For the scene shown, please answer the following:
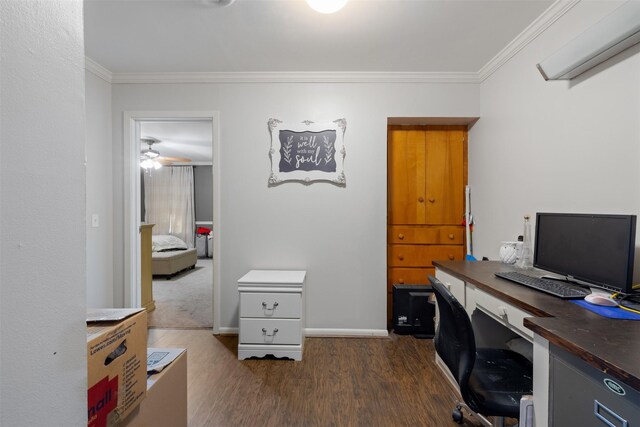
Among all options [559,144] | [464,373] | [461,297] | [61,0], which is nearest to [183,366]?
[464,373]

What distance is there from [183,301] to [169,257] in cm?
165

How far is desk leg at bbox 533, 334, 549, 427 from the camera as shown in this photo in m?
0.98

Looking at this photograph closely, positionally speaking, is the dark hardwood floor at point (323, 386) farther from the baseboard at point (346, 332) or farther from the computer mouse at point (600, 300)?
the computer mouse at point (600, 300)

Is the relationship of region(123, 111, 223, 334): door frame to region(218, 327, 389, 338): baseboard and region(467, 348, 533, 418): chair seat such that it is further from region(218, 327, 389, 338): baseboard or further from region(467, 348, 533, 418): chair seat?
region(467, 348, 533, 418): chair seat

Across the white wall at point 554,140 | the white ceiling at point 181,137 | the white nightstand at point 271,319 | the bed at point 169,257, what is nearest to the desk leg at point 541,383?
the white wall at point 554,140

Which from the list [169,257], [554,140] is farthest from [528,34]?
[169,257]

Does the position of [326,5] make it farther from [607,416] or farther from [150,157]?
[150,157]

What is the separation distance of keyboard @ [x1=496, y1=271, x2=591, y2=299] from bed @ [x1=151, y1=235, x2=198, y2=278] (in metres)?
5.17

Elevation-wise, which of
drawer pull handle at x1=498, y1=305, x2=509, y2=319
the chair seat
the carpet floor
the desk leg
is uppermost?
drawer pull handle at x1=498, y1=305, x2=509, y2=319

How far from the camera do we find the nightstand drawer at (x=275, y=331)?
242 centimetres

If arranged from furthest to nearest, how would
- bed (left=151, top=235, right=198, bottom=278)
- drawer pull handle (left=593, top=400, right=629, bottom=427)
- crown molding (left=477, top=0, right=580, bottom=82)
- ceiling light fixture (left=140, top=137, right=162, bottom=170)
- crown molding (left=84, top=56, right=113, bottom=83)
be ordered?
ceiling light fixture (left=140, top=137, right=162, bottom=170) → bed (left=151, top=235, right=198, bottom=278) → crown molding (left=84, top=56, right=113, bottom=83) → crown molding (left=477, top=0, right=580, bottom=82) → drawer pull handle (left=593, top=400, right=629, bottom=427)

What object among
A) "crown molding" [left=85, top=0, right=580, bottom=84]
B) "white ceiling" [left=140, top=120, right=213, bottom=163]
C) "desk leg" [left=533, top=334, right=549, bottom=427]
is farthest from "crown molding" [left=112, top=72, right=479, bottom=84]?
"desk leg" [left=533, top=334, right=549, bottom=427]

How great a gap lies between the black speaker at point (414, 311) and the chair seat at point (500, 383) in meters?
1.34

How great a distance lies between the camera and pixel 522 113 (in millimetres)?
2238
